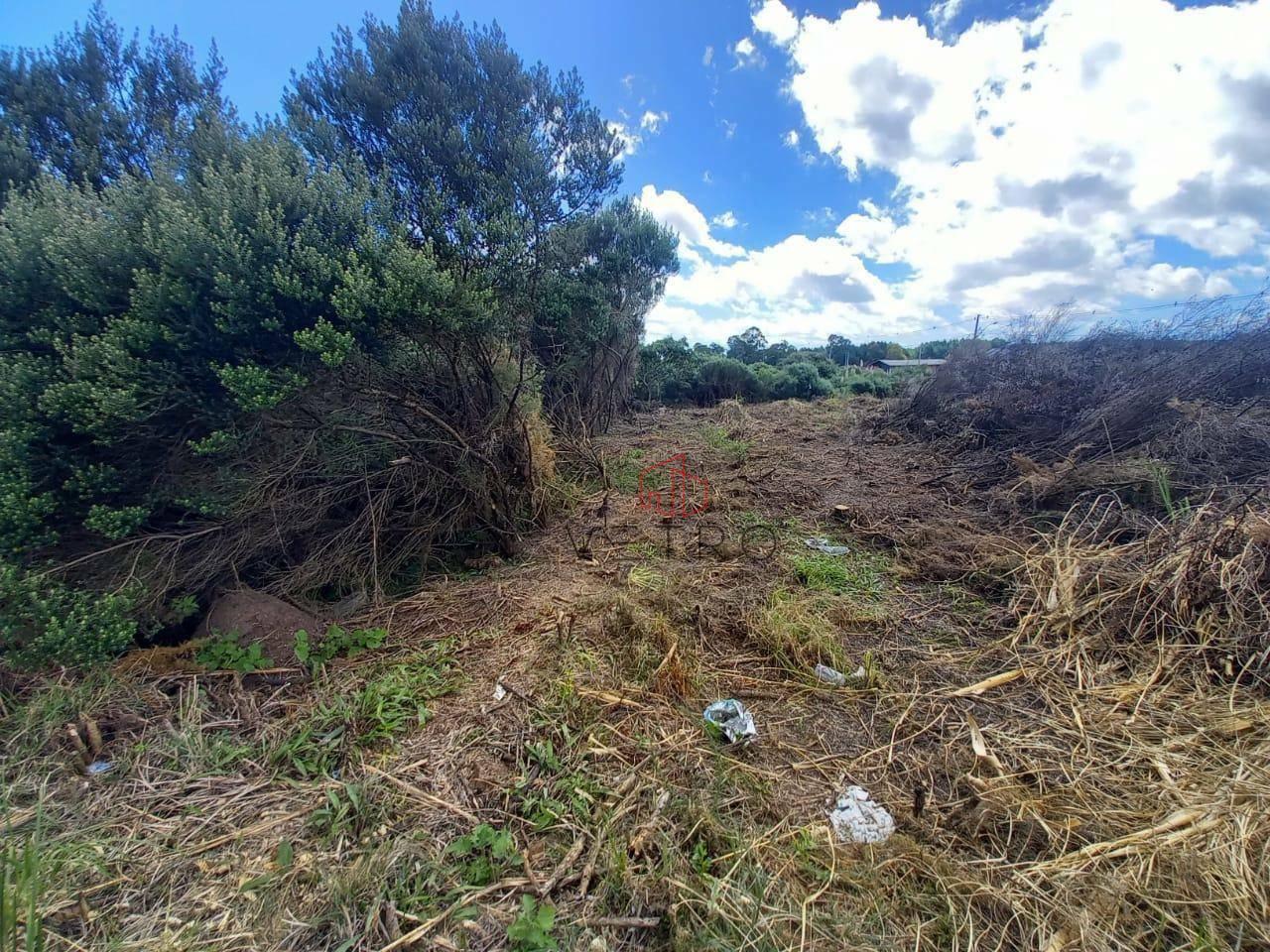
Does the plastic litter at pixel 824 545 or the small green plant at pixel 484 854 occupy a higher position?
the plastic litter at pixel 824 545

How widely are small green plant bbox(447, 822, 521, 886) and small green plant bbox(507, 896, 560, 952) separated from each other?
0.61 feet

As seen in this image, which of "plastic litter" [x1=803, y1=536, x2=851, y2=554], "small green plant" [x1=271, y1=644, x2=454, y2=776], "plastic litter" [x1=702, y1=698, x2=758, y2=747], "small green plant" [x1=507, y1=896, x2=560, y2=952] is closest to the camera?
"small green plant" [x1=507, y1=896, x2=560, y2=952]

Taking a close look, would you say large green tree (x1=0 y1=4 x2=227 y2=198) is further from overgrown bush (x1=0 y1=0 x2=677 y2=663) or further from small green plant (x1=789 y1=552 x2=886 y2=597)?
small green plant (x1=789 y1=552 x2=886 y2=597)

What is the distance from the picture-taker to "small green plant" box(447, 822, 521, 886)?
152 centimetres

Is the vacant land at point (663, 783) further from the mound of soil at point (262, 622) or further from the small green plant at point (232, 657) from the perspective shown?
the mound of soil at point (262, 622)

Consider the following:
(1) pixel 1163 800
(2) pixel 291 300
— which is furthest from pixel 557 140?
(1) pixel 1163 800

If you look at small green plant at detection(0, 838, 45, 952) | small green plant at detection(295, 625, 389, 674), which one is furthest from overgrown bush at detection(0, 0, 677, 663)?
small green plant at detection(0, 838, 45, 952)

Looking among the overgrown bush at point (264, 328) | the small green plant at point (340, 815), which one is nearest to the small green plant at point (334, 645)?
the overgrown bush at point (264, 328)

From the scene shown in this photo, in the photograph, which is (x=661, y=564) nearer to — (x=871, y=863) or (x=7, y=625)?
(x=871, y=863)

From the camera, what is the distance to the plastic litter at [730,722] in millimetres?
2102

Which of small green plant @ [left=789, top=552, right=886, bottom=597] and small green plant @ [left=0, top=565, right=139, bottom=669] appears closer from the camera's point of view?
small green plant @ [left=0, top=565, right=139, bottom=669]

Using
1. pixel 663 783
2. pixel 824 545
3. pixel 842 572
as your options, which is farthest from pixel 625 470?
pixel 663 783

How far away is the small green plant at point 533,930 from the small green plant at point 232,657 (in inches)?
82.3

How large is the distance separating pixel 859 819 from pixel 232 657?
3.21 m
